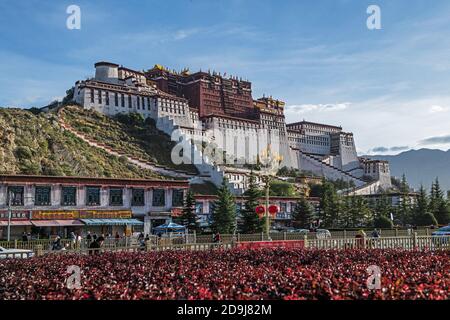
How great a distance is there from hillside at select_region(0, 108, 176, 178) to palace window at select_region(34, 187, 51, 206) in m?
13.3

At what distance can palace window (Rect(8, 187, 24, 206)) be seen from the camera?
1569 inches

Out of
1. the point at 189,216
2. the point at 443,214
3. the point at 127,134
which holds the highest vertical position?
the point at 127,134

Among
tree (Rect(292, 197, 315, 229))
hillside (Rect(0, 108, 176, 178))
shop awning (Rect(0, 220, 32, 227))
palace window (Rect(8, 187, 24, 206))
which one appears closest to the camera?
shop awning (Rect(0, 220, 32, 227))

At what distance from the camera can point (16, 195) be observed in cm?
4012

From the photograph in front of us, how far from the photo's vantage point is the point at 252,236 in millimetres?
27516

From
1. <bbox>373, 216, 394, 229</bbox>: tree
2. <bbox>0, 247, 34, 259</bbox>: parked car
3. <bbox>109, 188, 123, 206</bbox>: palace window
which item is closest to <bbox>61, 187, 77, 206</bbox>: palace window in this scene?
<bbox>109, 188, 123, 206</bbox>: palace window

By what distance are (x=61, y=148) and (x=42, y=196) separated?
81.9ft

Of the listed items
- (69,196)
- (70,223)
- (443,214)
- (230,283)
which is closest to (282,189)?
(443,214)

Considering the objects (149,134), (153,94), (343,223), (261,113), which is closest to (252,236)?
(343,223)

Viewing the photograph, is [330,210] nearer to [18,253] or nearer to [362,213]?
[362,213]

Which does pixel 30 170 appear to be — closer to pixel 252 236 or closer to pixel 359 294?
pixel 252 236

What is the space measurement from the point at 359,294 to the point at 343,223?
53.6m

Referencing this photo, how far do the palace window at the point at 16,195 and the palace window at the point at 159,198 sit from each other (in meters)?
11.1

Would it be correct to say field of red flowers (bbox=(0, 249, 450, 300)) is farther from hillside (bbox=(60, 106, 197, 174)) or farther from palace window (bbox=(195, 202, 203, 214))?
hillside (bbox=(60, 106, 197, 174))
